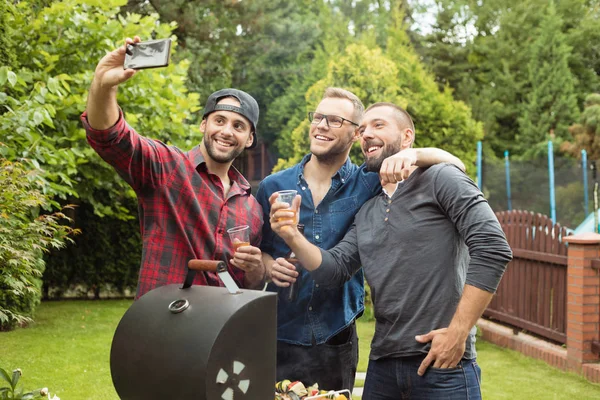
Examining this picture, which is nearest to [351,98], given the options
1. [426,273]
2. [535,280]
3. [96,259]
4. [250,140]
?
[250,140]

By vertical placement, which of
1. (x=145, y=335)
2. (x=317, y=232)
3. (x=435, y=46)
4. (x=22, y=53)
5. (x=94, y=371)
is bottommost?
(x=94, y=371)

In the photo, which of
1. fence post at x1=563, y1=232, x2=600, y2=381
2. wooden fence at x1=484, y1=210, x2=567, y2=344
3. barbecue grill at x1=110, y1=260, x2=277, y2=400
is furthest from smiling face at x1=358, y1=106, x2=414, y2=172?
wooden fence at x1=484, y1=210, x2=567, y2=344

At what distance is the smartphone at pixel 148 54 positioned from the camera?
2.11 metres

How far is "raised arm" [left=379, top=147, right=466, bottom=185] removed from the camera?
2.41m

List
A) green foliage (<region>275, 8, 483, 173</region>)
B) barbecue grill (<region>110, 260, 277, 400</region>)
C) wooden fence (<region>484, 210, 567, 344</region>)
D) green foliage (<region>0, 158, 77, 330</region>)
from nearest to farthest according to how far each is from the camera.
A: barbecue grill (<region>110, 260, 277, 400</region>)
green foliage (<region>0, 158, 77, 330</region>)
wooden fence (<region>484, 210, 567, 344</region>)
green foliage (<region>275, 8, 483, 173</region>)

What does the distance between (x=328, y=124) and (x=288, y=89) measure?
2374 cm

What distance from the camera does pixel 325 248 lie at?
299 centimetres

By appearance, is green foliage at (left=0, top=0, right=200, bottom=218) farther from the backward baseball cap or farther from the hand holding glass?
Result: the hand holding glass

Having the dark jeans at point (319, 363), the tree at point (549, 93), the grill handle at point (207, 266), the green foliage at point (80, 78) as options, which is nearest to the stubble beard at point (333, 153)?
the dark jeans at point (319, 363)

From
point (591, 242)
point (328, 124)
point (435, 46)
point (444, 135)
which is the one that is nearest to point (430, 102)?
point (444, 135)

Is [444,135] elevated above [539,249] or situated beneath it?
elevated above

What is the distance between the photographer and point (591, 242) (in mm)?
5922

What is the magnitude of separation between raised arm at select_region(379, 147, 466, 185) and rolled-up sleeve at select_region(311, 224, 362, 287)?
400 mm

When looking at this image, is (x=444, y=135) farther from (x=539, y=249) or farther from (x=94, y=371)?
(x=94, y=371)
